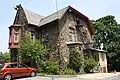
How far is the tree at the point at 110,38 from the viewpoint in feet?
137

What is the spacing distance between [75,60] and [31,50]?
19.9 ft

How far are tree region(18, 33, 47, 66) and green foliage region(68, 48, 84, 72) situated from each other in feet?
12.8

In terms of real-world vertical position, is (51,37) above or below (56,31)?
below

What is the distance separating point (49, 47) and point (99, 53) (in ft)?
32.9

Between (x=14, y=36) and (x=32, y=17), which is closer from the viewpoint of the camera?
(x=14, y=36)

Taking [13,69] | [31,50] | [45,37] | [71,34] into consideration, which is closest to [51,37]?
[45,37]

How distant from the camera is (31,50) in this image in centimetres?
2783

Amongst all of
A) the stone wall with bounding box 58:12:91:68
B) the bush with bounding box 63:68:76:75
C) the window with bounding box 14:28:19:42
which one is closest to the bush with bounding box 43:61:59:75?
the bush with bounding box 63:68:76:75

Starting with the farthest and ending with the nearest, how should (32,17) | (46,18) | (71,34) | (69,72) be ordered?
1. (46,18)
2. (32,17)
3. (71,34)
4. (69,72)

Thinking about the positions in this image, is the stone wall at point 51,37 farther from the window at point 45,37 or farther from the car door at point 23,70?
the car door at point 23,70

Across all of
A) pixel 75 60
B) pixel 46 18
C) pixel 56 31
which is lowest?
pixel 75 60

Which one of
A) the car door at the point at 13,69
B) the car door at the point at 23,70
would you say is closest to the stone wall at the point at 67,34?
the car door at the point at 23,70

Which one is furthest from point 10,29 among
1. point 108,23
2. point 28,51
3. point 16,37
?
point 108,23

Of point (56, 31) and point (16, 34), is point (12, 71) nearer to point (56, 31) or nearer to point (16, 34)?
point (56, 31)
